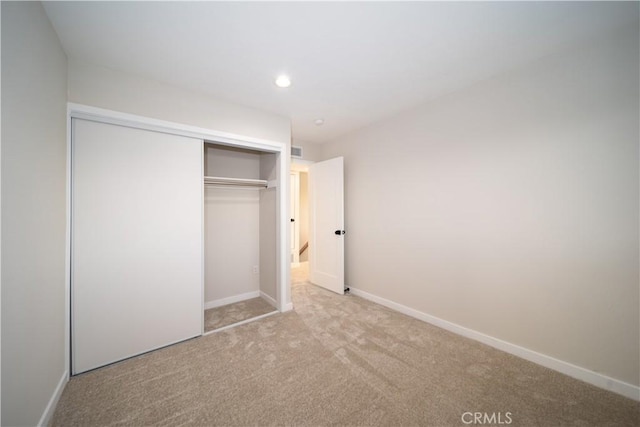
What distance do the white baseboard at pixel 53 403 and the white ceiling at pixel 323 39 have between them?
7.96 feet

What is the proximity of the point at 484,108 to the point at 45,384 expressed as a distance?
3936mm

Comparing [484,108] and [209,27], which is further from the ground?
[209,27]

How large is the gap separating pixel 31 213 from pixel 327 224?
3007mm

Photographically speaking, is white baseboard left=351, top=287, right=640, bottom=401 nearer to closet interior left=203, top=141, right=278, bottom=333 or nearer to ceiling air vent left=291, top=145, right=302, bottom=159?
closet interior left=203, top=141, right=278, bottom=333

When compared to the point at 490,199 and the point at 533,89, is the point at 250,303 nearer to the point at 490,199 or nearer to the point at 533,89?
the point at 490,199

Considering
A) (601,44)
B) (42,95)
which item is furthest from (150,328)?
(601,44)

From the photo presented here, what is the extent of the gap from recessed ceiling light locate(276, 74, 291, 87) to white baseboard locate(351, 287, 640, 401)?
2.87 m

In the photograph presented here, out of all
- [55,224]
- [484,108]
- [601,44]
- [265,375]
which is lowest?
[265,375]

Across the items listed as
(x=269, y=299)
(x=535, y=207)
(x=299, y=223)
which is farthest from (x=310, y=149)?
(x=535, y=207)

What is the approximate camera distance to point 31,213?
1.27m

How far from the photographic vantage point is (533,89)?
1916 mm

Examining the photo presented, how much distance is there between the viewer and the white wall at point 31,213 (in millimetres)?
1065
